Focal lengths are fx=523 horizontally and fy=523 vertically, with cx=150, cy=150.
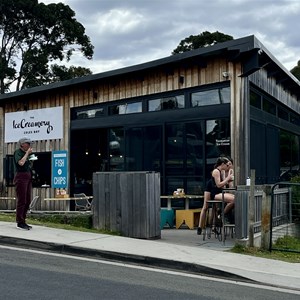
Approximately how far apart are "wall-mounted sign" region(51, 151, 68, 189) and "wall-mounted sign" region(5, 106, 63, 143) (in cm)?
62

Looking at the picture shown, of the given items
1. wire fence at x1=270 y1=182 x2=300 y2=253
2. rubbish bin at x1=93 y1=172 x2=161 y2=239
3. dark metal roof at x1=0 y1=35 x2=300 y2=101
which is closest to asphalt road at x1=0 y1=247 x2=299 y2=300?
rubbish bin at x1=93 y1=172 x2=161 y2=239

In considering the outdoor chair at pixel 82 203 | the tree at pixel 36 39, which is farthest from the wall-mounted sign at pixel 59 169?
the tree at pixel 36 39

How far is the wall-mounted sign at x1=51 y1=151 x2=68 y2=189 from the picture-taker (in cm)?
1654

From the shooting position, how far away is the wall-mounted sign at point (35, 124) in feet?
55.5

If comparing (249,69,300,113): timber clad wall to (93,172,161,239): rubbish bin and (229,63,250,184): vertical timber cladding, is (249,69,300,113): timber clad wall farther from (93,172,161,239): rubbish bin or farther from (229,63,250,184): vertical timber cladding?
(93,172,161,239): rubbish bin

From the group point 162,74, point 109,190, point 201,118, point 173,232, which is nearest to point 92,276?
point 109,190

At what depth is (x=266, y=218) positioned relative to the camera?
966cm

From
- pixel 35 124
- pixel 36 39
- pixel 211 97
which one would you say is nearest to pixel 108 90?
pixel 35 124

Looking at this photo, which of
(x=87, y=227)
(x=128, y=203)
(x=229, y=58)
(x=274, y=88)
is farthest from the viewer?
(x=274, y=88)

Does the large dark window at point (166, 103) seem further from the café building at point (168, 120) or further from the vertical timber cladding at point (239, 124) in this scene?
the vertical timber cladding at point (239, 124)

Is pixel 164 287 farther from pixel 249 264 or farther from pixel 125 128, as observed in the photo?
pixel 125 128

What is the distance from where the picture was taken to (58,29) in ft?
131

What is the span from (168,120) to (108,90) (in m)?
2.47

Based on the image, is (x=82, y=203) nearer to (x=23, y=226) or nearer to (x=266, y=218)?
(x=23, y=226)
